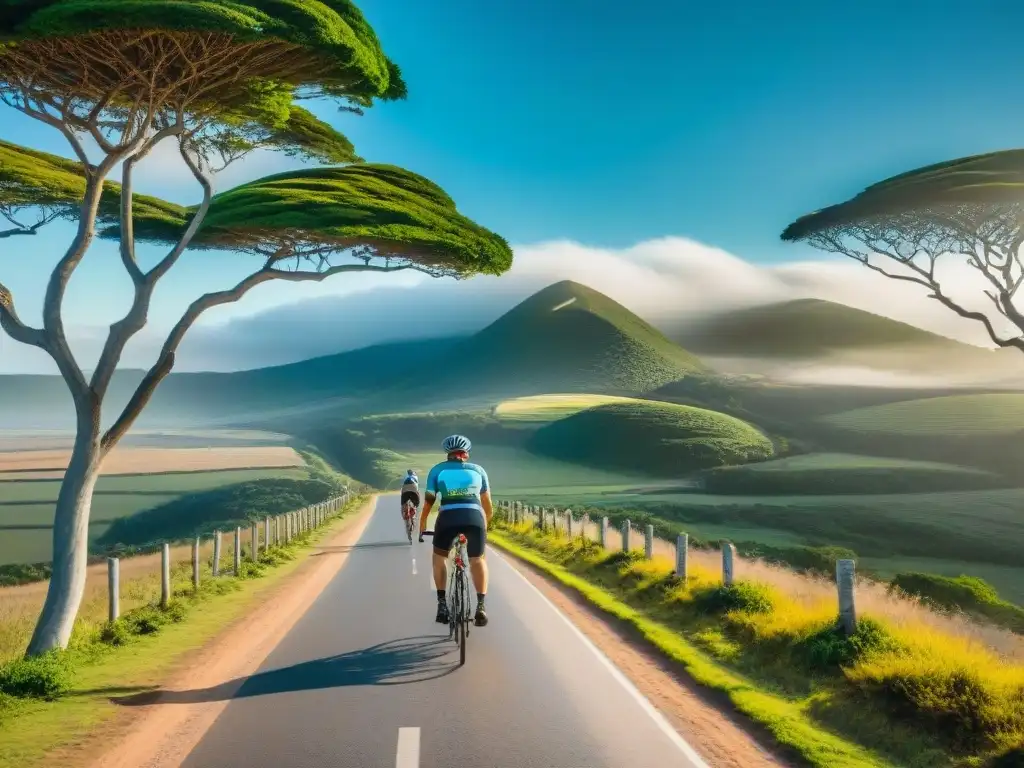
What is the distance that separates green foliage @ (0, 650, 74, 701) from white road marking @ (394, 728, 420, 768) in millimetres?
3967

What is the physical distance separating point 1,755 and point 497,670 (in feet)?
15.6

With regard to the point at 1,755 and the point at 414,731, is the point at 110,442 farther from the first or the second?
the point at 414,731

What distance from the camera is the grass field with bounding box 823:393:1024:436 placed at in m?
124

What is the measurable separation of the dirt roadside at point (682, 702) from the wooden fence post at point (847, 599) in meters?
2.01

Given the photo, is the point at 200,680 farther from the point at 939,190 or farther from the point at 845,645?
the point at 939,190

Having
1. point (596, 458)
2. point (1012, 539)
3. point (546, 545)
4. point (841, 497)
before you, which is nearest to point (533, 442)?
point (596, 458)

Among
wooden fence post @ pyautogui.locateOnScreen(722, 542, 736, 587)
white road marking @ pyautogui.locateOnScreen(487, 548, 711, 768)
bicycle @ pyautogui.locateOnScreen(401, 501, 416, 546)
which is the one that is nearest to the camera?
white road marking @ pyautogui.locateOnScreen(487, 548, 711, 768)

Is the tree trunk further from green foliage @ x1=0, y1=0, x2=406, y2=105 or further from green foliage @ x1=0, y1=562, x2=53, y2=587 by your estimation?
green foliage @ x1=0, y1=562, x2=53, y2=587

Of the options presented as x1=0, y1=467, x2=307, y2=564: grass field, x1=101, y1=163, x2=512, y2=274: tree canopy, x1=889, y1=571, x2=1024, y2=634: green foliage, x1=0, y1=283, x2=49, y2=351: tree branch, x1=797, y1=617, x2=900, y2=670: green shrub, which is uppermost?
x1=101, y1=163, x2=512, y2=274: tree canopy

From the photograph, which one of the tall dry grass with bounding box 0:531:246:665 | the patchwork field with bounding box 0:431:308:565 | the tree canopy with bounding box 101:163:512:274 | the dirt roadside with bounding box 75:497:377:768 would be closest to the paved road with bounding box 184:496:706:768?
the dirt roadside with bounding box 75:497:377:768

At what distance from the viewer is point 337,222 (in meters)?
15.4

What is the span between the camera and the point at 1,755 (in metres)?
6.90

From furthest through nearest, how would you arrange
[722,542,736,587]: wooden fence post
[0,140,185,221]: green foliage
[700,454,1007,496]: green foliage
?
[700,454,1007,496]: green foliage, [0,140,185,221]: green foliage, [722,542,736,587]: wooden fence post

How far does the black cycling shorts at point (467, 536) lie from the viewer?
33.6 ft
